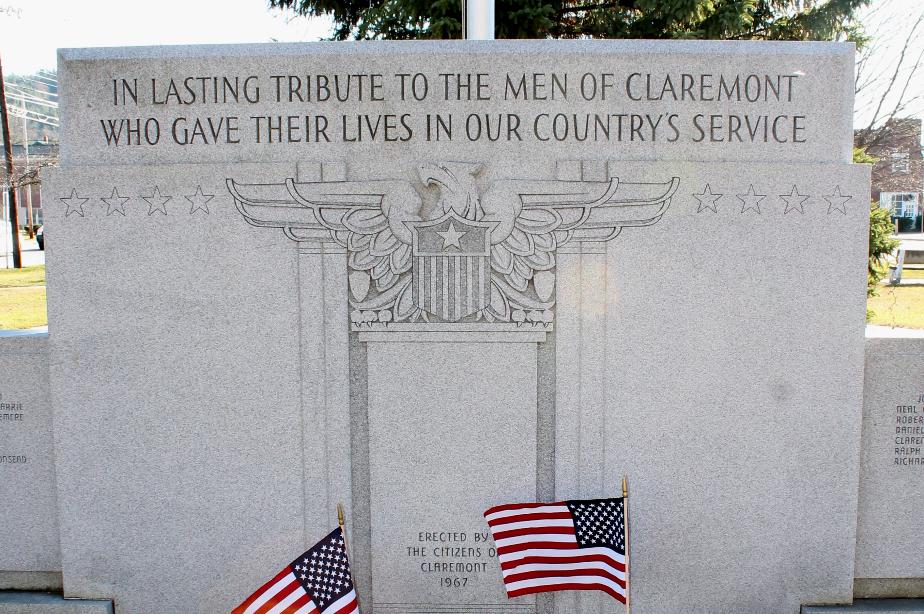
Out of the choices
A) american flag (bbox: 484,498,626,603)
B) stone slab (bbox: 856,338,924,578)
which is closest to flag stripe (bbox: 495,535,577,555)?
american flag (bbox: 484,498,626,603)

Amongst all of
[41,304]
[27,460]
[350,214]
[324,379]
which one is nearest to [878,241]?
[350,214]

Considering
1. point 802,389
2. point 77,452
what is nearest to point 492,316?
point 802,389

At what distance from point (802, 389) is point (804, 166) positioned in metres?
1.40

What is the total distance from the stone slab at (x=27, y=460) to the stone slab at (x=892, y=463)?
5.39 metres

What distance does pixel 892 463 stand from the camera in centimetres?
502

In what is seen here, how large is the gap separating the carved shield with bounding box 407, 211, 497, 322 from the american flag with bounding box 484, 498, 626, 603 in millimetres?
1326

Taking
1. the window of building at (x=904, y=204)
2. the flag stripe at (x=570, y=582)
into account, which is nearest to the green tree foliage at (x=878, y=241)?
the flag stripe at (x=570, y=582)

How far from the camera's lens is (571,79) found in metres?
4.80

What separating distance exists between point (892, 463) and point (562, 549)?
7.77ft

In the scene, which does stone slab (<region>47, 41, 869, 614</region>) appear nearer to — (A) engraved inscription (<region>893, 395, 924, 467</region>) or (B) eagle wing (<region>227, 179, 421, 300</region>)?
(B) eagle wing (<region>227, 179, 421, 300</region>)

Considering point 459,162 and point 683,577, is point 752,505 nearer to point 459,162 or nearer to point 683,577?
point 683,577

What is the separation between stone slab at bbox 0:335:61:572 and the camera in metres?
5.12

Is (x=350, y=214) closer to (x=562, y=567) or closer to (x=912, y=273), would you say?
(x=562, y=567)

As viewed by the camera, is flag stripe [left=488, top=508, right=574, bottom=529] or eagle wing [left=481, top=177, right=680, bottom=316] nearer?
flag stripe [left=488, top=508, right=574, bottom=529]
